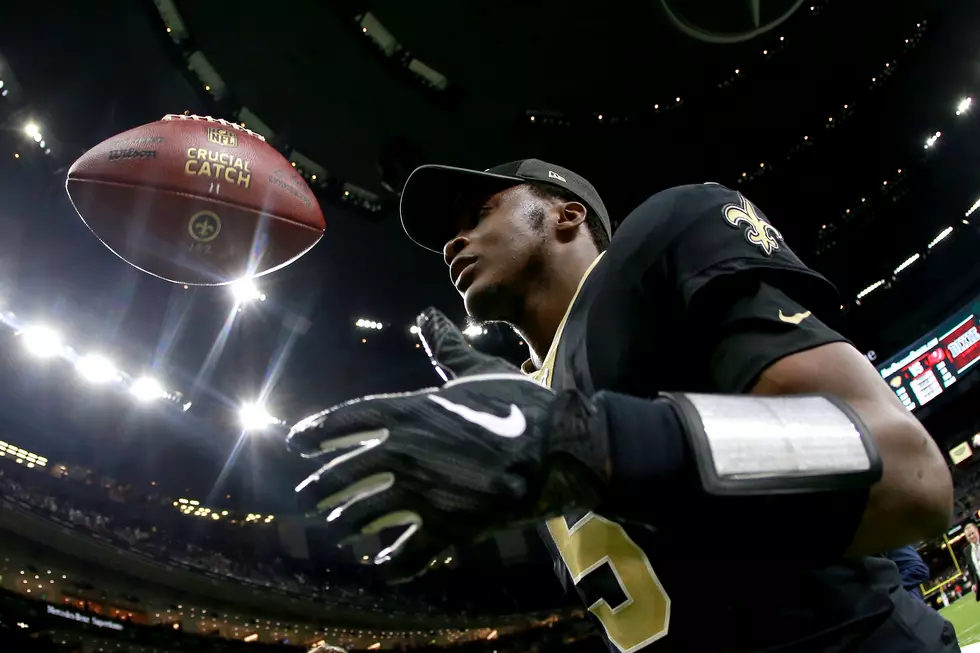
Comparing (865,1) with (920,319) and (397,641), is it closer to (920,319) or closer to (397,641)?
(920,319)

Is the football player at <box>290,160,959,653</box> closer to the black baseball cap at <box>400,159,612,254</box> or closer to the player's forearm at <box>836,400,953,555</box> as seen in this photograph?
the player's forearm at <box>836,400,953,555</box>

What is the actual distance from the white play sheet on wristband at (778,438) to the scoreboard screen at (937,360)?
11884 millimetres

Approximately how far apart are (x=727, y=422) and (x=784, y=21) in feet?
27.5

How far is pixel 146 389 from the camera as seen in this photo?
10547 millimetres

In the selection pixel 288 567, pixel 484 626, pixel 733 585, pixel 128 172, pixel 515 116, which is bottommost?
Result: pixel 733 585

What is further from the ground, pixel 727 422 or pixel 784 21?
pixel 784 21

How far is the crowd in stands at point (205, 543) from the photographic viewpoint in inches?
395

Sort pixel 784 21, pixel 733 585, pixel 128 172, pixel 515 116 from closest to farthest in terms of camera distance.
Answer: pixel 733 585 → pixel 128 172 → pixel 784 21 → pixel 515 116

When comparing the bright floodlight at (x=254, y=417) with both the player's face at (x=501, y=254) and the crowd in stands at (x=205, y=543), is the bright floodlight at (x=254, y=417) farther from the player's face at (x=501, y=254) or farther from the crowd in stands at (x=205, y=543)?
the player's face at (x=501, y=254)

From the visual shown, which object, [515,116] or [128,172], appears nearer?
[128,172]

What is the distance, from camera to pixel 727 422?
709 millimetres

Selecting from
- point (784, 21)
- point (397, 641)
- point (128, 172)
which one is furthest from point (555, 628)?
point (128, 172)

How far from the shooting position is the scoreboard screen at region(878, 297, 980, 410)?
10.3 m

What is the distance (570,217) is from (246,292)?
8.85 m
